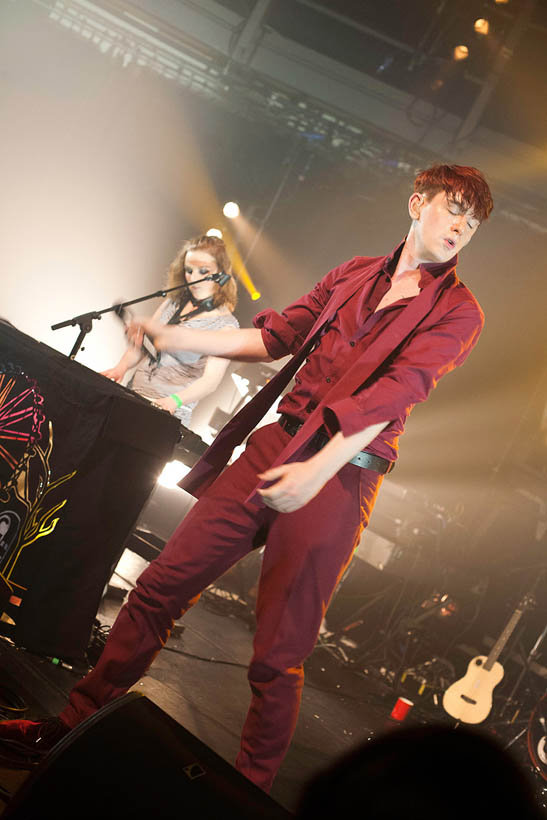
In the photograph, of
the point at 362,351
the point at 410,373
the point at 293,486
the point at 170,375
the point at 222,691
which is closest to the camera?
the point at 293,486

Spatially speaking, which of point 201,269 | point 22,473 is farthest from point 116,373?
point 22,473

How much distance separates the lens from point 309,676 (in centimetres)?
445

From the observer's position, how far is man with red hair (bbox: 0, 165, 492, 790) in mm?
1591

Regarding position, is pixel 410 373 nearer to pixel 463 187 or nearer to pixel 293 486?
pixel 293 486

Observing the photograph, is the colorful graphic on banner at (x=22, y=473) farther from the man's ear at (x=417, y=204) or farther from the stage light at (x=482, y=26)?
the stage light at (x=482, y=26)

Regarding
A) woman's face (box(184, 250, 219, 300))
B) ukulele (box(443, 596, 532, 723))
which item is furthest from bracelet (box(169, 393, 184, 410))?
ukulele (box(443, 596, 532, 723))

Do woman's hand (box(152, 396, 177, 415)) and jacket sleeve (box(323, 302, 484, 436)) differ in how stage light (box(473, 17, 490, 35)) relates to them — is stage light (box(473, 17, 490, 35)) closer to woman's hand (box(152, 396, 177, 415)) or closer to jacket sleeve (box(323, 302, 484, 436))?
woman's hand (box(152, 396, 177, 415))

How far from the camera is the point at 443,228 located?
1.84 meters

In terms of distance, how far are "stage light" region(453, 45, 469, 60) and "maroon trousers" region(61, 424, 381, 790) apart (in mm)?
7236

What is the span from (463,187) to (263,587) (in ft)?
4.24

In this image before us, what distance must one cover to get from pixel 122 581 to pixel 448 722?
2773mm

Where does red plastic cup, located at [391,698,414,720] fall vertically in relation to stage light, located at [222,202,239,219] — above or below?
below

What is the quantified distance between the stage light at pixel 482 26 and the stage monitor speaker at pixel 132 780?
A: 807 centimetres

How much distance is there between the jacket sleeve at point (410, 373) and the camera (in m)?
1.53
